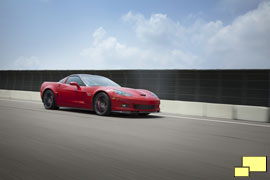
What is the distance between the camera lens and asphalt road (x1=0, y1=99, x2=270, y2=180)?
397cm

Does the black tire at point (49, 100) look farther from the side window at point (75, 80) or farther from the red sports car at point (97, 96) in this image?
the side window at point (75, 80)

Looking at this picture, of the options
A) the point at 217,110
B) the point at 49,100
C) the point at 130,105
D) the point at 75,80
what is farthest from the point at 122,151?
the point at 49,100

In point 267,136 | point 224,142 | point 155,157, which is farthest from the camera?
point 267,136

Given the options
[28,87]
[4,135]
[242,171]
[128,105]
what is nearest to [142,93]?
[128,105]

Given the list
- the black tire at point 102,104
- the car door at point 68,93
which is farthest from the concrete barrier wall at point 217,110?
the car door at point 68,93

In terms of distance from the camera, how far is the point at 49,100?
41.3 feet

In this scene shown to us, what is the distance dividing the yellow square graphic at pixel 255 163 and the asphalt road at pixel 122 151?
107 mm

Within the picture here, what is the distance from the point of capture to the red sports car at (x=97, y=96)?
10321mm

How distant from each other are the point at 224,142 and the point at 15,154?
349 centimetres

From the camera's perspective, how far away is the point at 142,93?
10.8 meters

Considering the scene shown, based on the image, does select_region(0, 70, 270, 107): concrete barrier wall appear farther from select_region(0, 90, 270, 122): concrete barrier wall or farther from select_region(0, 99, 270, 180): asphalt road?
select_region(0, 99, 270, 180): asphalt road

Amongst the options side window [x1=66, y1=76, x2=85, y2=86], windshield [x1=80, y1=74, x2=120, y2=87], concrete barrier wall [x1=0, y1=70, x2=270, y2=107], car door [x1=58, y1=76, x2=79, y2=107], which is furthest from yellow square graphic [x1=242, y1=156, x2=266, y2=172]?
side window [x1=66, y1=76, x2=85, y2=86]

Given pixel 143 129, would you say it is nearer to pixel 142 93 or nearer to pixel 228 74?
pixel 142 93

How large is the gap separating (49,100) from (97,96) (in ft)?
8.19
